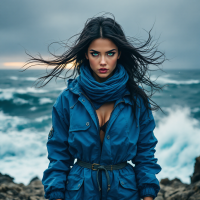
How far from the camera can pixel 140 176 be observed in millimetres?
2062

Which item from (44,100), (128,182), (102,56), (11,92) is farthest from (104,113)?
(11,92)

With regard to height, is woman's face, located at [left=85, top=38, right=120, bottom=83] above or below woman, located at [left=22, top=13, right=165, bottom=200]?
above

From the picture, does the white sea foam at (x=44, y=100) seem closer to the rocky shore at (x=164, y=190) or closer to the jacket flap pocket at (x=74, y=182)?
the rocky shore at (x=164, y=190)

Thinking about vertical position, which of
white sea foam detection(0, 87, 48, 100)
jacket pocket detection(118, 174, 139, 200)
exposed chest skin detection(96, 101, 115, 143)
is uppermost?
white sea foam detection(0, 87, 48, 100)

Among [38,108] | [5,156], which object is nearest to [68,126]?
[5,156]

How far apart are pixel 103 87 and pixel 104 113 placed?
9.5 inches

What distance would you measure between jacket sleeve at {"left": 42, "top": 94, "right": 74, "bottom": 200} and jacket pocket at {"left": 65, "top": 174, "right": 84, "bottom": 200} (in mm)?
43

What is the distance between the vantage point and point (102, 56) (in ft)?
6.73

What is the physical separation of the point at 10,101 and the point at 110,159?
16.1 m

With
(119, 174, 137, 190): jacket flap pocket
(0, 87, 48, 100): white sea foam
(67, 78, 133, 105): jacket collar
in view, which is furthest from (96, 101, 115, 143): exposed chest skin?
(0, 87, 48, 100): white sea foam

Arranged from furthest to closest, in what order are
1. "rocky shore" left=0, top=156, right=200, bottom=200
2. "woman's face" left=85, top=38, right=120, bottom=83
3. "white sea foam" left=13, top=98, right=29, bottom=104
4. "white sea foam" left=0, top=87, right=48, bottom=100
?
"white sea foam" left=0, top=87, right=48, bottom=100 → "white sea foam" left=13, top=98, right=29, bottom=104 → "rocky shore" left=0, top=156, right=200, bottom=200 → "woman's face" left=85, top=38, right=120, bottom=83

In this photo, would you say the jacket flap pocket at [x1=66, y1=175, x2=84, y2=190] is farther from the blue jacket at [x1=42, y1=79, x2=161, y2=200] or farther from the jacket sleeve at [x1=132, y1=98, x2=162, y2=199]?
the jacket sleeve at [x1=132, y1=98, x2=162, y2=199]

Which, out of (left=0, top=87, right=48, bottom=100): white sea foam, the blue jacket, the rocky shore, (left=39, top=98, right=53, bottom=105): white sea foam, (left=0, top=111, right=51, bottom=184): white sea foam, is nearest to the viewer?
the blue jacket

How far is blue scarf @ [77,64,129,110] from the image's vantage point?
2.01 m
